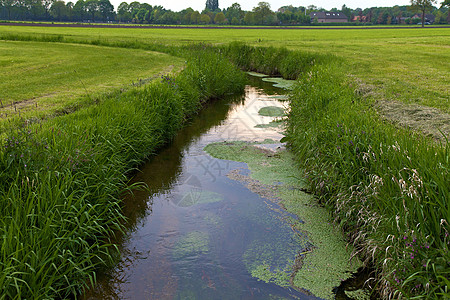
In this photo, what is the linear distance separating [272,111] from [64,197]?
8688 mm

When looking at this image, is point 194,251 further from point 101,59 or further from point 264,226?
point 101,59

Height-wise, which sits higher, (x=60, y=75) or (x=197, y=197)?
(x=60, y=75)

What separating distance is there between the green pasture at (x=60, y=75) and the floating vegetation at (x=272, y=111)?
3746mm

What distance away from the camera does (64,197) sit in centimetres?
389

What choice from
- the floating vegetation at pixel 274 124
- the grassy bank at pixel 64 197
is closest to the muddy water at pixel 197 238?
the grassy bank at pixel 64 197

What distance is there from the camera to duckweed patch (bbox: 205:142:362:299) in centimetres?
406

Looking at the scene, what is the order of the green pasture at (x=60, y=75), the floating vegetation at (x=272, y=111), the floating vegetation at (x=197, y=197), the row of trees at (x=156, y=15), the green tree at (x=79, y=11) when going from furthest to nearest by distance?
the green tree at (x=79, y=11)
the row of trees at (x=156, y=15)
the floating vegetation at (x=272, y=111)
the green pasture at (x=60, y=75)
the floating vegetation at (x=197, y=197)

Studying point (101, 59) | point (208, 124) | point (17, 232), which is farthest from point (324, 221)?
point (101, 59)

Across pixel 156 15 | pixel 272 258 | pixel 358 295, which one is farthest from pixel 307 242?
pixel 156 15

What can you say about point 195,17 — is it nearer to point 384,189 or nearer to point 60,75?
point 60,75

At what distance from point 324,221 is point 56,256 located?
336 centimetres

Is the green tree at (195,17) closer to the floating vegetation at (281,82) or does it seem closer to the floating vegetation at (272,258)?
the floating vegetation at (281,82)

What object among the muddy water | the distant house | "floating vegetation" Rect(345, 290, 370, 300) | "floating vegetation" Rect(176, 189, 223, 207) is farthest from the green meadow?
the distant house

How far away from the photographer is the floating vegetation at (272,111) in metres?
11.5
